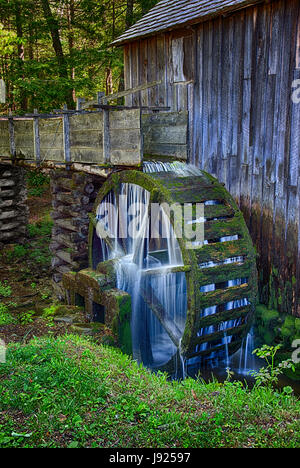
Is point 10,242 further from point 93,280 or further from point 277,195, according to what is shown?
point 277,195

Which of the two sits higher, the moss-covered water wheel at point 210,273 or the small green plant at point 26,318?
the moss-covered water wheel at point 210,273

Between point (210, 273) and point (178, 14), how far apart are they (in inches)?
199

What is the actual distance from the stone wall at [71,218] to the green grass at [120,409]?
15.1 ft

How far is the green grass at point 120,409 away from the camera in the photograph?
376cm

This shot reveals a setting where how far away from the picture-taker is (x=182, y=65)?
26.7 ft

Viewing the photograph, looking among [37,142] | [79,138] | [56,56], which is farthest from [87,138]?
[56,56]

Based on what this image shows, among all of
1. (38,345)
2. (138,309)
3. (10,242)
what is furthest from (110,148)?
(10,242)

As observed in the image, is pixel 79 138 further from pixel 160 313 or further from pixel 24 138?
pixel 160 313

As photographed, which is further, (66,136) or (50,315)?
(66,136)

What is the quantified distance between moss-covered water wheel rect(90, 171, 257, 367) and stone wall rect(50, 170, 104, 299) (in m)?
2.27

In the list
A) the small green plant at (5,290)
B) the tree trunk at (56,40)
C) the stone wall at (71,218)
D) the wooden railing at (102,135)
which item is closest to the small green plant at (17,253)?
the small green plant at (5,290)

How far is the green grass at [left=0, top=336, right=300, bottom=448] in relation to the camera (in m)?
3.76

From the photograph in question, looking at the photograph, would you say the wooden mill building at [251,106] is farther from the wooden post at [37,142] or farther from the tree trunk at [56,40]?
the tree trunk at [56,40]

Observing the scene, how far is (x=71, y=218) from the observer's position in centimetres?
976
